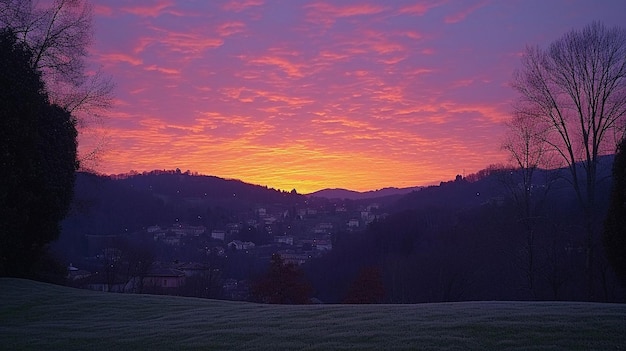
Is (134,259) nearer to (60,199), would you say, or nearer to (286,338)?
(60,199)

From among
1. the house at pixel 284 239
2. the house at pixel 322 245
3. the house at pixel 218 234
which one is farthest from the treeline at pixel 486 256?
the house at pixel 218 234

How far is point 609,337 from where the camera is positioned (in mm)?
9078

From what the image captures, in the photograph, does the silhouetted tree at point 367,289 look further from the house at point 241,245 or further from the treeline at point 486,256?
the house at point 241,245

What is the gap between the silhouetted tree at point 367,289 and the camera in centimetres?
3128

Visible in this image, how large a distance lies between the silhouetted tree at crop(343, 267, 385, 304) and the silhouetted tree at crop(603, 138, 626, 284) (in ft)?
44.6

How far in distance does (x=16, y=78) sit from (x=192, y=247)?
139 feet

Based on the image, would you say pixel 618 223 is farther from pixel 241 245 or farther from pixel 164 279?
pixel 241 245

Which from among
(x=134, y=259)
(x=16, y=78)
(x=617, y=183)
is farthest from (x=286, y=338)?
(x=134, y=259)

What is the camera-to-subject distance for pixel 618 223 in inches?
777

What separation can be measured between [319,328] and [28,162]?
15940mm

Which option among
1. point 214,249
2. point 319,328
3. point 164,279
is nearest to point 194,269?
point 164,279

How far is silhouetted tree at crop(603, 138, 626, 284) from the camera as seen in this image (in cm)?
1961

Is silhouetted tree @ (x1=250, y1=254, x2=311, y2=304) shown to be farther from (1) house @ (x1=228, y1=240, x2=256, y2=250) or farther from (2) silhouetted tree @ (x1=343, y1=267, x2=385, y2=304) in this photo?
(1) house @ (x1=228, y1=240, x2=256, y2=250)

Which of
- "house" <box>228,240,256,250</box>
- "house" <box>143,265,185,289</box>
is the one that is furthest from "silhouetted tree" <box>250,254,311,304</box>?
"house" <box>228,240,256,250</box>
